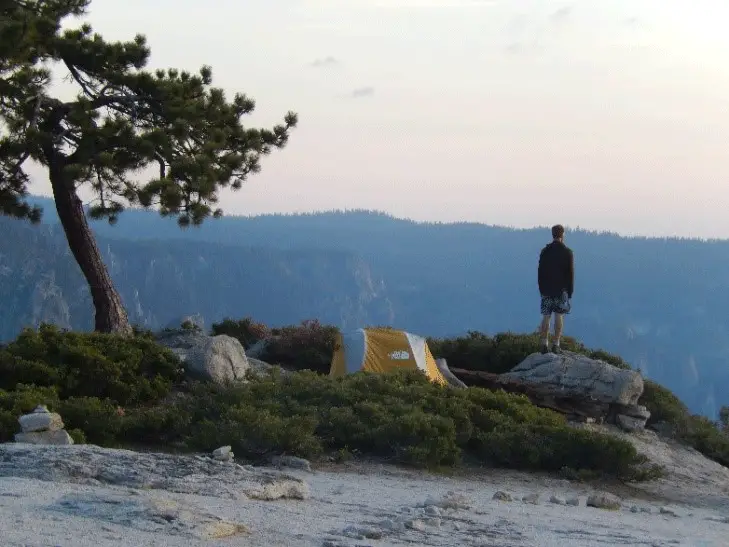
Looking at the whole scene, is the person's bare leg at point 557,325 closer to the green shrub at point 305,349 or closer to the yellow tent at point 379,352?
the yellow tent at point 379,352

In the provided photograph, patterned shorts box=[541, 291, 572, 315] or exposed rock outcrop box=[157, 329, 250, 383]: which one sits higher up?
patterned shorts box=[541, 291, 572, 315]

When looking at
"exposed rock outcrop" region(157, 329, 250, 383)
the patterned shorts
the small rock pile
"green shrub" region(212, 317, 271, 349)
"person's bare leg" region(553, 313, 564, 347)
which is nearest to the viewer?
the small rock pile

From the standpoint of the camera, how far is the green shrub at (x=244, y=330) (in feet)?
77.3

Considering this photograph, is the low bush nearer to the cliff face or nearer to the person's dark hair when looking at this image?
the person's dark hair

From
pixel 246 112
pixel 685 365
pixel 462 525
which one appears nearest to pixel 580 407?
pixel 246 112

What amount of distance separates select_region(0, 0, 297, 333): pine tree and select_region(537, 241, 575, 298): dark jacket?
19.9ft

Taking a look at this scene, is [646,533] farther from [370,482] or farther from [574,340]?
[574,340]

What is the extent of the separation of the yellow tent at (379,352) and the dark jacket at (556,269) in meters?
2.73

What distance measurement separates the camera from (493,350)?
69.5 feet

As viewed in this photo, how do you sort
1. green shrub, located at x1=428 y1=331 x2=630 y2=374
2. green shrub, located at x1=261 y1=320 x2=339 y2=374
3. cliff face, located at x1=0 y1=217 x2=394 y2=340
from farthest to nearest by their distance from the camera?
cliff face, located at x1=0 y1=217 x2=394 y2=340 → green shrub, located at x1=428 y1=331 x2=630 y2=374 → green shrub, located at x1=261 y1=320 x2=339 y2=374

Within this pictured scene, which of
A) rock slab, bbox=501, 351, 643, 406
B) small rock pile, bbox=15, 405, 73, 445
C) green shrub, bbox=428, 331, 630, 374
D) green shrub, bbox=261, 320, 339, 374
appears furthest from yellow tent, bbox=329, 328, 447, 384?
small rock pile, bbox=15, 405, 73, 445

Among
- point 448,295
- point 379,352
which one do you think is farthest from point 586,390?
point 448,295

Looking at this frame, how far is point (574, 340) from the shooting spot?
23.2m

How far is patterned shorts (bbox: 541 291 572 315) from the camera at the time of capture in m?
17.7
